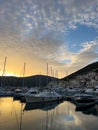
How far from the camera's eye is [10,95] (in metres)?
73.2

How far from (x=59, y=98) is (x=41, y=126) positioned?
3329cm

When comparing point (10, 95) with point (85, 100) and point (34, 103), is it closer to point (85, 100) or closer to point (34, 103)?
point (34, 103)

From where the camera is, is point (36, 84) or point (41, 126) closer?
point (41, 126)

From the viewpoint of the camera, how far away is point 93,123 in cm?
2516

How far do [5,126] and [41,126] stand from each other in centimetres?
368

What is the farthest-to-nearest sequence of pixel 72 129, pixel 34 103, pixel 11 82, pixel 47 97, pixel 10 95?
pixel 11 82, pixel 10 95, pixel 47 97, pixel 34 103, pixel 72 129

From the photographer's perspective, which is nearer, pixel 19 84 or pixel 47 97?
pixel 47 97

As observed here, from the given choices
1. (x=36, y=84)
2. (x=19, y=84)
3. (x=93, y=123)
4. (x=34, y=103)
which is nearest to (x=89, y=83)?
(x=36, y=84)

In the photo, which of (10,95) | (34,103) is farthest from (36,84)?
(34,103)

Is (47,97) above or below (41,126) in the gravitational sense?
above

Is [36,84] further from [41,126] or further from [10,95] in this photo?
[41,126]

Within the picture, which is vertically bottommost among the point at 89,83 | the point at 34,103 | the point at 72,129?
the point at 72,129

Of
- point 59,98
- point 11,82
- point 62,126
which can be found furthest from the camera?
point 11,82

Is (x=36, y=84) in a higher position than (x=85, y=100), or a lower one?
higher
